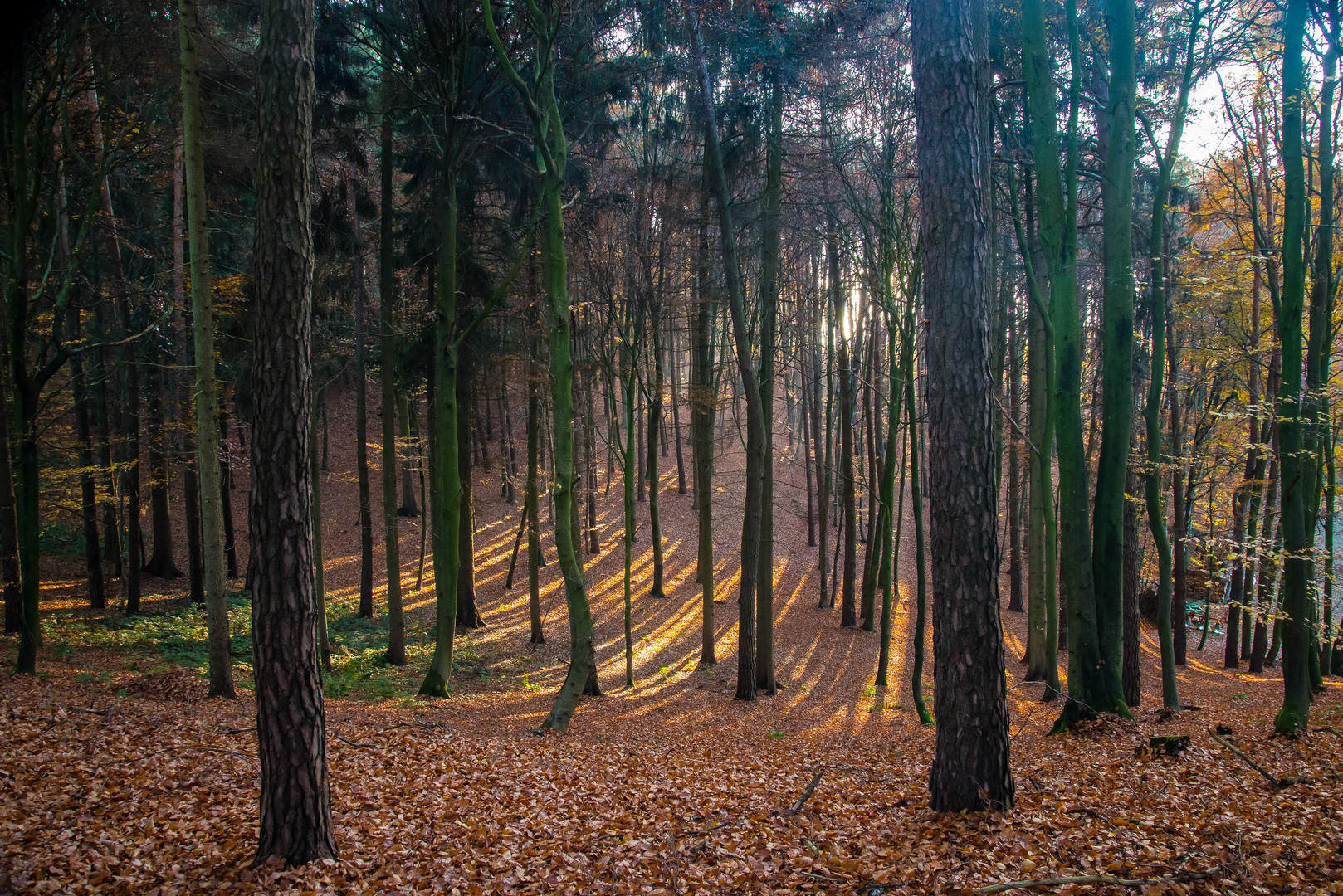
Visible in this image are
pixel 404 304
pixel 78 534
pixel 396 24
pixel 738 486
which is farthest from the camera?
pixel 738 486

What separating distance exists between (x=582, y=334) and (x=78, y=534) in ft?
55.8

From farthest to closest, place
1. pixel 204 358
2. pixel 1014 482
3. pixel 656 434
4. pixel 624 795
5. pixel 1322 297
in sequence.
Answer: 1. pixel 656 434
2. pixel 1014 482
3. pixel 204 358
4. pixel 1322 297
5. pixel 624 795

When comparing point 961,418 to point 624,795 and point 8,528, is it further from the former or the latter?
point 8,528

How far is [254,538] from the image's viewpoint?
3867 mm

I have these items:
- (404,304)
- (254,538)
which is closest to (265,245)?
(254,538)

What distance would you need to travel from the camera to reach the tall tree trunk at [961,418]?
458cm

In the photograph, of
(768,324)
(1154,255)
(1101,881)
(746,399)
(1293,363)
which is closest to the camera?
(1101,881)

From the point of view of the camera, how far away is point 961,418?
4.61m

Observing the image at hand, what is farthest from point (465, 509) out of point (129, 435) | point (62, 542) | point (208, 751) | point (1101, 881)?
point (1101, 881)

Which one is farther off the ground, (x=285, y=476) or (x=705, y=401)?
(x=705, y=401)

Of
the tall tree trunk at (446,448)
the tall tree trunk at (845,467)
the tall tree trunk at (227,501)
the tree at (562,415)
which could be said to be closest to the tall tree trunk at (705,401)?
the tall tree trunk at (845,467)

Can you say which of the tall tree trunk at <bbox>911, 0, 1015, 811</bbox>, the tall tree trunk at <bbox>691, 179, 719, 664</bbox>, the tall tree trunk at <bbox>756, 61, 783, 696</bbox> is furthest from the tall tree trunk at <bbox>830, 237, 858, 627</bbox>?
the tall tree trunk at <bbox>911, 0, 1015, 811</bbox>

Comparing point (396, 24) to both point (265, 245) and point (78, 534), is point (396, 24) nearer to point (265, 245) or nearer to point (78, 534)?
point (265, 245)

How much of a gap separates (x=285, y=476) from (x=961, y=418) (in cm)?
432
